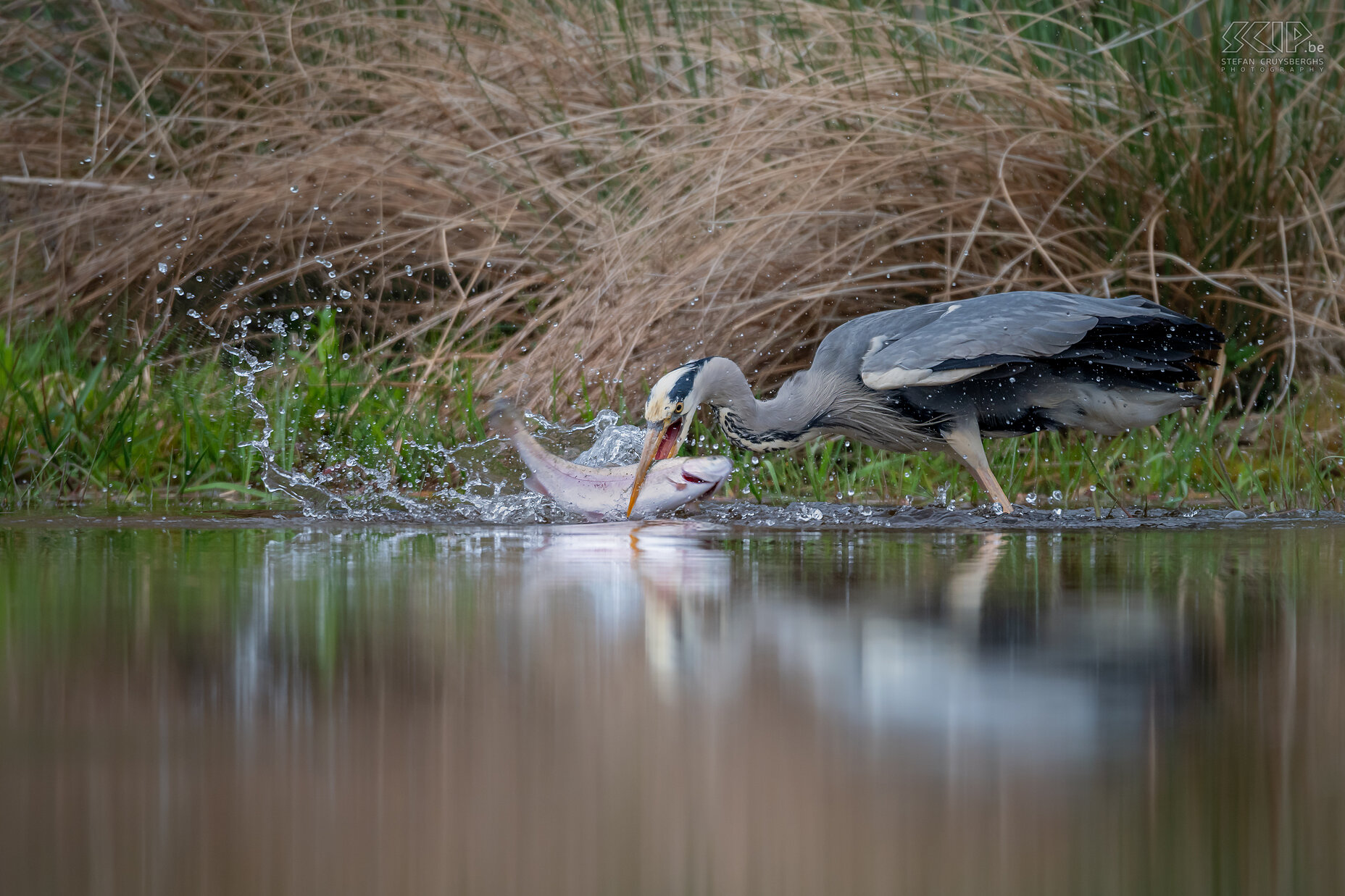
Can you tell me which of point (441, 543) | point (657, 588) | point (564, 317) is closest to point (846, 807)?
point (657, 588)

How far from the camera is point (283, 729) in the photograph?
2.76m

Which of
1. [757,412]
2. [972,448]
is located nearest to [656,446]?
[757,412]

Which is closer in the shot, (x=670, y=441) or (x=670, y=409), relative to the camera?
(x=670, y=409)

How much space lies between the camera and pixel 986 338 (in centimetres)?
667

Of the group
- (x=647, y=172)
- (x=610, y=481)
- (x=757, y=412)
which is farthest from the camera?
(x=647, y=172)

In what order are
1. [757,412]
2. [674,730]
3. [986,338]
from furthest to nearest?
[757,412] → [986,338] → [674,730]

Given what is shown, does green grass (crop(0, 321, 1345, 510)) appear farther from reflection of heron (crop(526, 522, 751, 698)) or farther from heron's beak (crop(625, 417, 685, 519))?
reflection of heron (crop(526, 522, 751, 698))

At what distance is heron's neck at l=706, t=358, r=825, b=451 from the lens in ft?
23.5

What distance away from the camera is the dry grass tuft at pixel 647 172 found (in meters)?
8.41

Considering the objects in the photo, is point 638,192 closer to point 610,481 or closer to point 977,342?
point 610,481

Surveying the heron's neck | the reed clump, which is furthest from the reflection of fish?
the reed clump

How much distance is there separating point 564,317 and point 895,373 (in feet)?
7.91

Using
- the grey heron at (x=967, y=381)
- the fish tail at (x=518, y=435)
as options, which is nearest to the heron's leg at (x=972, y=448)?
the grey heron at (x=967, y=381)

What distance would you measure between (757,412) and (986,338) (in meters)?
1.10
